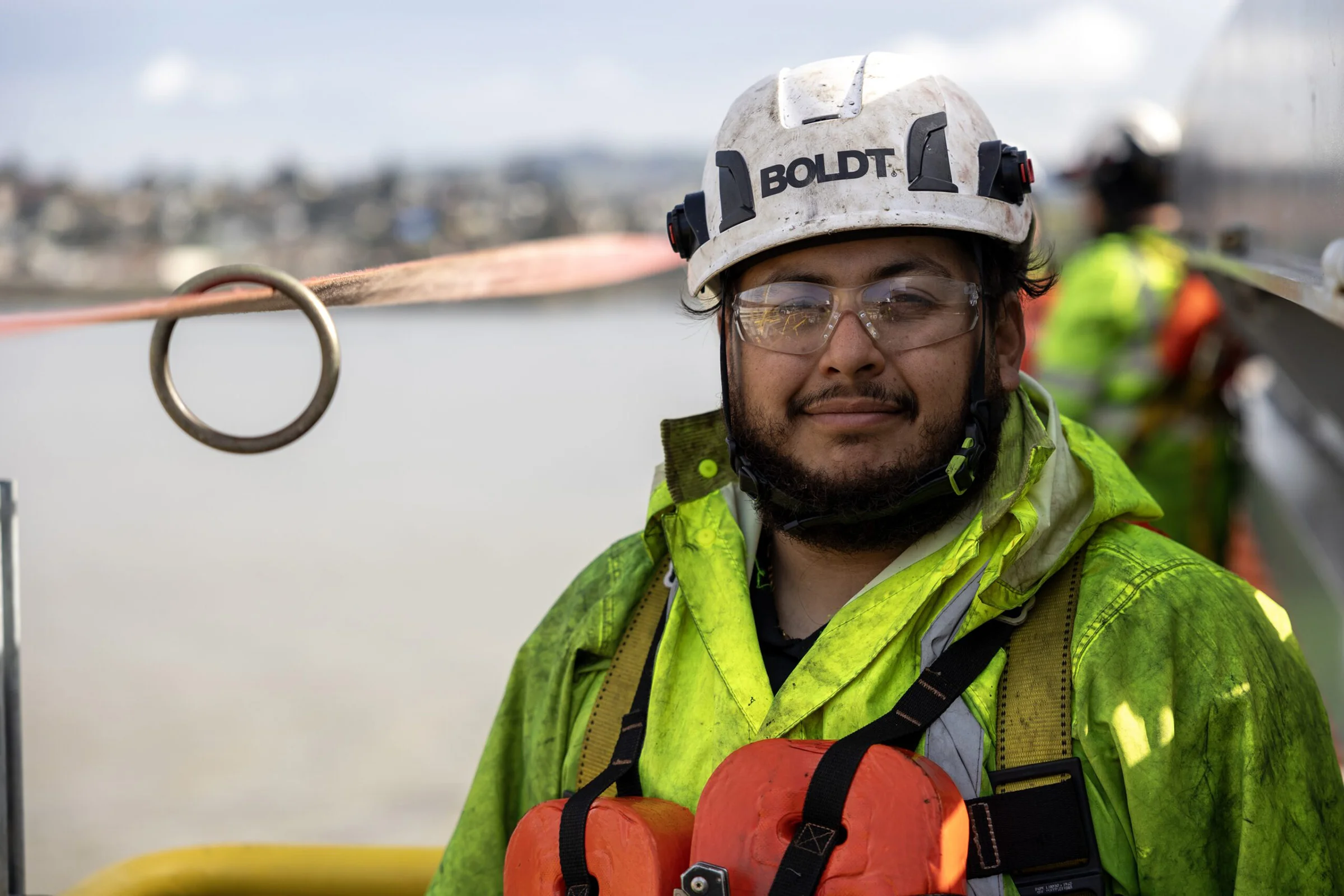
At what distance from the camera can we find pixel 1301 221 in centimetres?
216

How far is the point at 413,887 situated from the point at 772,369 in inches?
61.6

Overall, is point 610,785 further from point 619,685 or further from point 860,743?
point 860,743

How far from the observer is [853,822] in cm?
162

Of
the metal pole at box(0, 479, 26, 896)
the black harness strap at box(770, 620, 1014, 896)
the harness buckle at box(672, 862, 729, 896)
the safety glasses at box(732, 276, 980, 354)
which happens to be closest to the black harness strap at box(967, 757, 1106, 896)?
the black harness strap at box(770, 620, 1014, 896)

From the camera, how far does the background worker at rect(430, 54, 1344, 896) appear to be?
170 centimetres

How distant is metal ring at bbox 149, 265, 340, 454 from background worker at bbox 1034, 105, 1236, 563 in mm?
3552

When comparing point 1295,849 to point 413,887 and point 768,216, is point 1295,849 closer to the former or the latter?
point 768,216

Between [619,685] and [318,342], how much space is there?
700mm

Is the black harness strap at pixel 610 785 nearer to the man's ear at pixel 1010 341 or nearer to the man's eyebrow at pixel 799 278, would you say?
the man's eyebrow at pixel 799 278

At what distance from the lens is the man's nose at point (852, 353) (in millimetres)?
1967

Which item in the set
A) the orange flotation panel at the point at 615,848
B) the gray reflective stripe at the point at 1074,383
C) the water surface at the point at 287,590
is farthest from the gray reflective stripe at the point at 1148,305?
the orange flotation panel at the point at 615,848

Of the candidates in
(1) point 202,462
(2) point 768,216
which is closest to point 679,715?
(2) point 768,216

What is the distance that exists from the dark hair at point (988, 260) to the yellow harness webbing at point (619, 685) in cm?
52

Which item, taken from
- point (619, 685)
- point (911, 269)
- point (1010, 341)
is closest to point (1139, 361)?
point (1010, 341)
